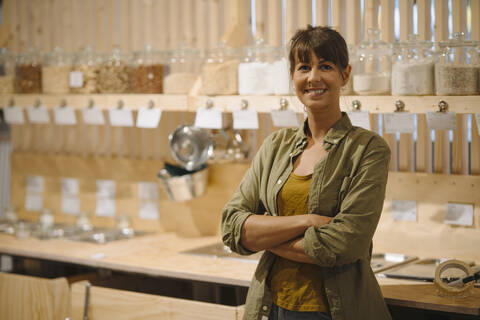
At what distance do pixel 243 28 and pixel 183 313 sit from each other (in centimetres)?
144

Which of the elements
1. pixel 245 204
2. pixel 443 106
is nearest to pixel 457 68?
pixel 443 106

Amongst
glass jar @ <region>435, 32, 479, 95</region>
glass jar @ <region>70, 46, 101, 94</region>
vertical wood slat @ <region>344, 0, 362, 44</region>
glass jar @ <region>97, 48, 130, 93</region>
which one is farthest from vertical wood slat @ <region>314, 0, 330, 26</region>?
glass jar @ <region>70, 46, 101, 94</region>

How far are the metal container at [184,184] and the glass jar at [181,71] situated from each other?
43cm

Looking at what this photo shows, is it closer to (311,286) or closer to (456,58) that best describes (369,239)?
(311,286)

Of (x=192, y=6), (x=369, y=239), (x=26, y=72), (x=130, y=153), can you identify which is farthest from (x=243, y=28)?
(x=369, y=239)

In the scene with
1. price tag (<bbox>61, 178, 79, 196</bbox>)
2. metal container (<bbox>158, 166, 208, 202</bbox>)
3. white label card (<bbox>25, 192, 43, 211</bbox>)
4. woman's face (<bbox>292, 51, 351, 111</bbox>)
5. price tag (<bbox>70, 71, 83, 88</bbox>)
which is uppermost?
price tag (<bbox>70, 71, 83, 88</bbox>)

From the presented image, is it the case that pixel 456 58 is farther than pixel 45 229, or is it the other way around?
pixel 45 229

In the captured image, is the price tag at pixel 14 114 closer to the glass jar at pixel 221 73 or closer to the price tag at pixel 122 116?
the price tag at pixel 122 116

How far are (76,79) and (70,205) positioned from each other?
0.89 metres

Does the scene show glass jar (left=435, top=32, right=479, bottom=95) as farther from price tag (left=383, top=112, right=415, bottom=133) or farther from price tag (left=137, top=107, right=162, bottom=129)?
price tag (left=137, top=107, right=162, bottom=129)

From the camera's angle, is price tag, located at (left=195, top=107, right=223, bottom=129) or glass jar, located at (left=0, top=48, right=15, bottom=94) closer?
price tag, located at (left=195, top=107, right=223, bottom=129)

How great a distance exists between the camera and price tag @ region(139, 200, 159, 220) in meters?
3.77

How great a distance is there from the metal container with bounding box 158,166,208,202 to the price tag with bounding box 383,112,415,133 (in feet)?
3.77

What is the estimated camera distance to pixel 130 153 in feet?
12.9
